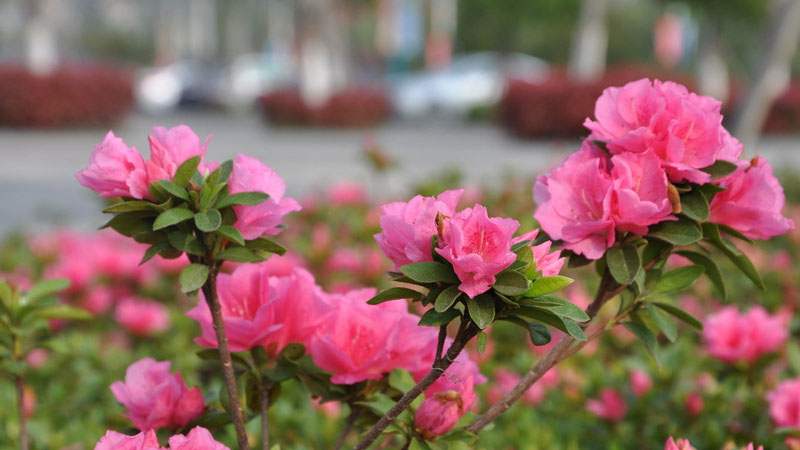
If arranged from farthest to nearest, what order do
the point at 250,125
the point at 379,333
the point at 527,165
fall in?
the point at 250,125 < the point at 527,165 < the point at 379,333

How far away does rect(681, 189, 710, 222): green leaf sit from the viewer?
37.0 inches

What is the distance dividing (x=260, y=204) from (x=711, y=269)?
1.84 feet

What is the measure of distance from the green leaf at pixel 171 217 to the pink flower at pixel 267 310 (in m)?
0.17

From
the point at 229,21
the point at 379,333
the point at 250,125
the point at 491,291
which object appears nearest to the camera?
the point at 491,291

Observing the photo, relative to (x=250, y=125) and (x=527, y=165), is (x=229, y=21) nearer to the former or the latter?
(x=250, y=125)

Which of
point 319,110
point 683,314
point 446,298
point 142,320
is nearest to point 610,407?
point 683,314

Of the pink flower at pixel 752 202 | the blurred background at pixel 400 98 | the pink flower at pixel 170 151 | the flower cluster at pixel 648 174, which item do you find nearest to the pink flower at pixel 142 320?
the blurred background at pixel 400 98

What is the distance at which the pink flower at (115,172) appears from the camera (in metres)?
0.89

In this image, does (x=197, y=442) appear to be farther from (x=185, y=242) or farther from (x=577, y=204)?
(x=577, y=204)

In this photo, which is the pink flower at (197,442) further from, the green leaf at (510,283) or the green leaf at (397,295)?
the green leaf at (510,283)

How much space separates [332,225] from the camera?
13.0 feet

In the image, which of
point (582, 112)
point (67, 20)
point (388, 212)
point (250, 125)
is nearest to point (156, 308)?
point (388, 212)

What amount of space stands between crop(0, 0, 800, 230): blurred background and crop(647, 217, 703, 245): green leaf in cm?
264

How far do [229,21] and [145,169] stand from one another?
4948cm
